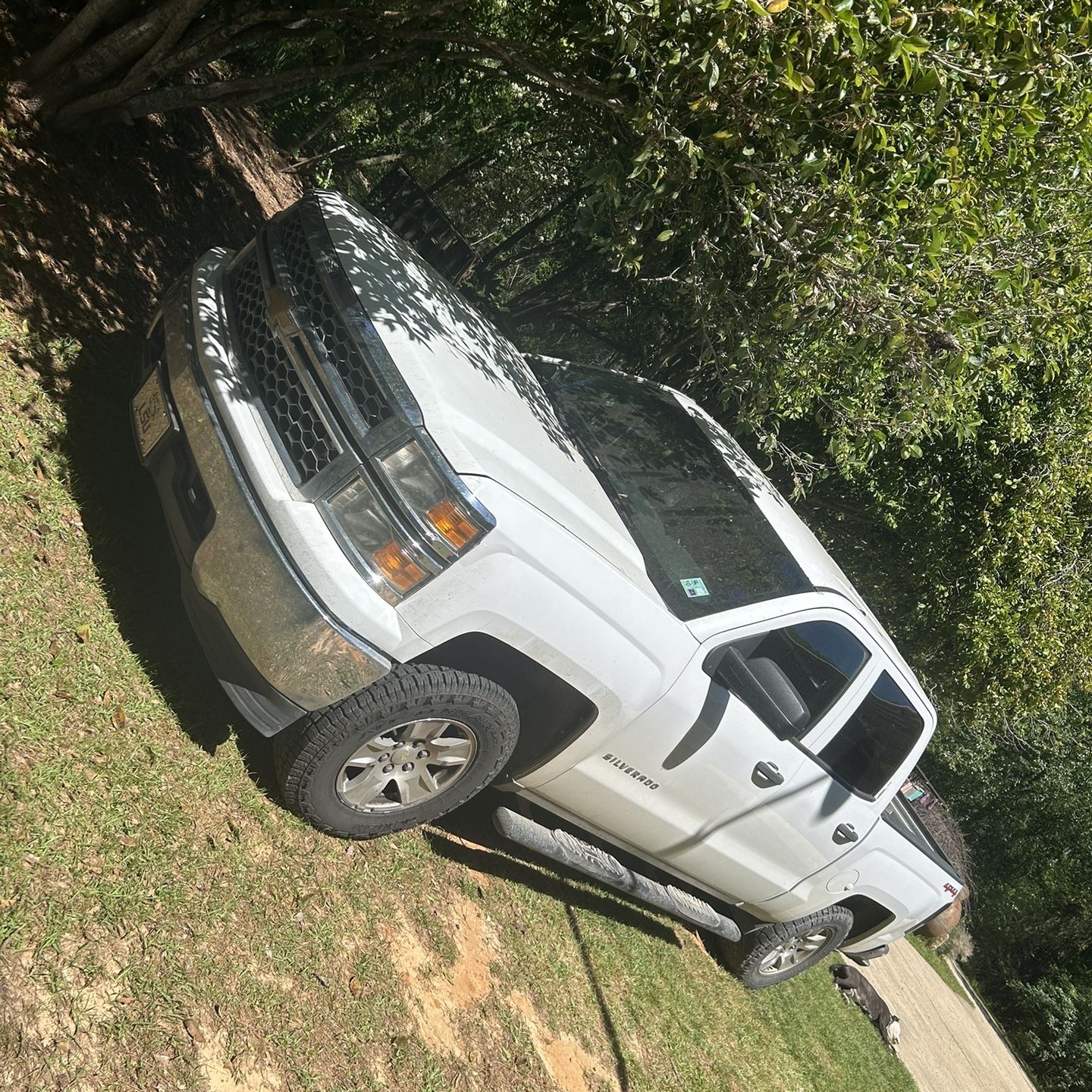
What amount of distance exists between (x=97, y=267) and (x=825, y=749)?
15.4 feet

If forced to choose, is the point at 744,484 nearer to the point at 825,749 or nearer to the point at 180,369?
the point at 825,749

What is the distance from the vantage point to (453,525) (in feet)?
11.0

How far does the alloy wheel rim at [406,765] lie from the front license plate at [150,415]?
1472mm

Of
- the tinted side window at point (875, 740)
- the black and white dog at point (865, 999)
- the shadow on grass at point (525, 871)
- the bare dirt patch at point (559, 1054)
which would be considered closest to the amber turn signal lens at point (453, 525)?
the shadow on grass at point (525, 871)

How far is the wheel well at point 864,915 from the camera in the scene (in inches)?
240

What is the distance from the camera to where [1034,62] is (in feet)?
15.0


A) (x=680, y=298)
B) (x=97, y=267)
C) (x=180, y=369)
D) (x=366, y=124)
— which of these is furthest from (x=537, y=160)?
(x=180, y=369)

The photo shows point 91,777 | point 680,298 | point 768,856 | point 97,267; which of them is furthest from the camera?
point 680,298

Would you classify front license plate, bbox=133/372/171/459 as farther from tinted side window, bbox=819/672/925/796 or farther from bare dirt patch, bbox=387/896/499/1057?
tinted side window, bbox=819/672/925/796

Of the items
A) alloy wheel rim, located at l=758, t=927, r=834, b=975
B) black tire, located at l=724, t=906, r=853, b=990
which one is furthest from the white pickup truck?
alloy wheel rim, located at l=758, t=927, r=834, b=975

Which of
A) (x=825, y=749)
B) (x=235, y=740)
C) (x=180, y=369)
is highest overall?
(x=180, y=369)

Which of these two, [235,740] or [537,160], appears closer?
[235,740]

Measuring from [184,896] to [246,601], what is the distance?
3.26ft

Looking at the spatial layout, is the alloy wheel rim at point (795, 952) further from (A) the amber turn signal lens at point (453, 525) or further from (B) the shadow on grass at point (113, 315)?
(A) the amber turn signal lens at point (453, 525)
